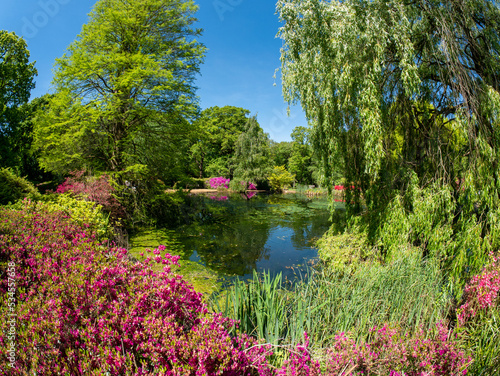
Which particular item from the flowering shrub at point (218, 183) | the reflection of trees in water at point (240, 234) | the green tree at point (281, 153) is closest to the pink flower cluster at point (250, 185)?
the flowering shrub at point (218, 183)

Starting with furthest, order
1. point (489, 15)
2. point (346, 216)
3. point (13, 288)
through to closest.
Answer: point (346, 216) → point (489, 15) → point (13, 288)

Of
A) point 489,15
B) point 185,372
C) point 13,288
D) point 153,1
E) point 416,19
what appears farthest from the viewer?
point 153,1

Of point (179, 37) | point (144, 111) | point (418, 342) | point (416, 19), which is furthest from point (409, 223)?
point (179, 37)

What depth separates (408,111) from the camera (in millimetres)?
6543

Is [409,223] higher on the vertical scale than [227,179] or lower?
lower

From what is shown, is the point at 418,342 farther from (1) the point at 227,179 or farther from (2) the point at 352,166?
(1) the point at 227,179

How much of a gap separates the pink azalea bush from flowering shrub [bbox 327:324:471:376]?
309 mm

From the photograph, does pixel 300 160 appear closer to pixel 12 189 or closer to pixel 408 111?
pixel 408 111

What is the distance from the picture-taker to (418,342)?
2090mm

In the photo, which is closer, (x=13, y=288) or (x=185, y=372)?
(x=185, y=372)

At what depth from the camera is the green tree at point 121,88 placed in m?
10.1

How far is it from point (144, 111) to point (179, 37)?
16.7 ft

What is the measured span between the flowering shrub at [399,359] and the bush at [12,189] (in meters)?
9.52

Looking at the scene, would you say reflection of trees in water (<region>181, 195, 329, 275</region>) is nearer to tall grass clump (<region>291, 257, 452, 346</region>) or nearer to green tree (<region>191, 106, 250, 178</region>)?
tall grass clump (<region>291, 257, 452, 346</region>)
